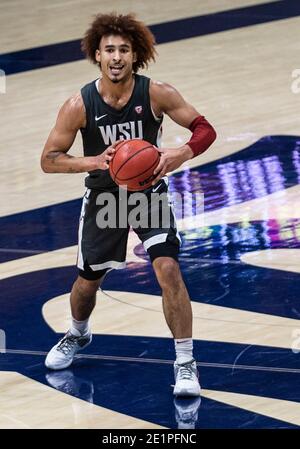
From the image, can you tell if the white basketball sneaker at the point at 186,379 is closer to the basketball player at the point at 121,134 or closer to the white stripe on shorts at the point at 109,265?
the basketball player at the point at 121,134

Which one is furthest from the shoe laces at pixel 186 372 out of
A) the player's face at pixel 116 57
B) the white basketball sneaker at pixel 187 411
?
the player's face at pixel 116 57

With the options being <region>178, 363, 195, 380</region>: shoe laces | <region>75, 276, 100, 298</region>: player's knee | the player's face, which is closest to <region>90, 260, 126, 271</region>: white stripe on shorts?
<region>75, 276, 100, 298</region>: player's knee

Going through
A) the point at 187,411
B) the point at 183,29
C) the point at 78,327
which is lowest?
the point at 187,411

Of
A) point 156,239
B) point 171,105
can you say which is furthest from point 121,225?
point 171,105

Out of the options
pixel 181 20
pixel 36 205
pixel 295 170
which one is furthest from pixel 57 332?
pixel 181 20

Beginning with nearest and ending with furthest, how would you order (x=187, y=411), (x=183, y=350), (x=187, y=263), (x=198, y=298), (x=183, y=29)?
(x=187, y=411) → (x=183, y=350) → (x=198, y=298) → (x=187, y=263) → (x=183, y=29)

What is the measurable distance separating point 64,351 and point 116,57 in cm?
151

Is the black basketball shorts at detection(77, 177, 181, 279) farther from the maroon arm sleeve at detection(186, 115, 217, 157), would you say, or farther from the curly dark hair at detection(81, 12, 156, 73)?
the curly dark hair at detection(81, 12, 156, 73)

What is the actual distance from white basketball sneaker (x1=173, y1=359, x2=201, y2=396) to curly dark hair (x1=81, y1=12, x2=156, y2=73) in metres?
1.51

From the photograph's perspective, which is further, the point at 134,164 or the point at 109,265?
the point at 109,265

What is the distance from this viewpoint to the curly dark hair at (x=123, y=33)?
6590 millimetres

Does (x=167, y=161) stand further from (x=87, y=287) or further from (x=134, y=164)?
(x=87, y=287)

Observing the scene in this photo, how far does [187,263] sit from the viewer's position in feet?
27.5

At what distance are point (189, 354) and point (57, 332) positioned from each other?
1.10 metres
